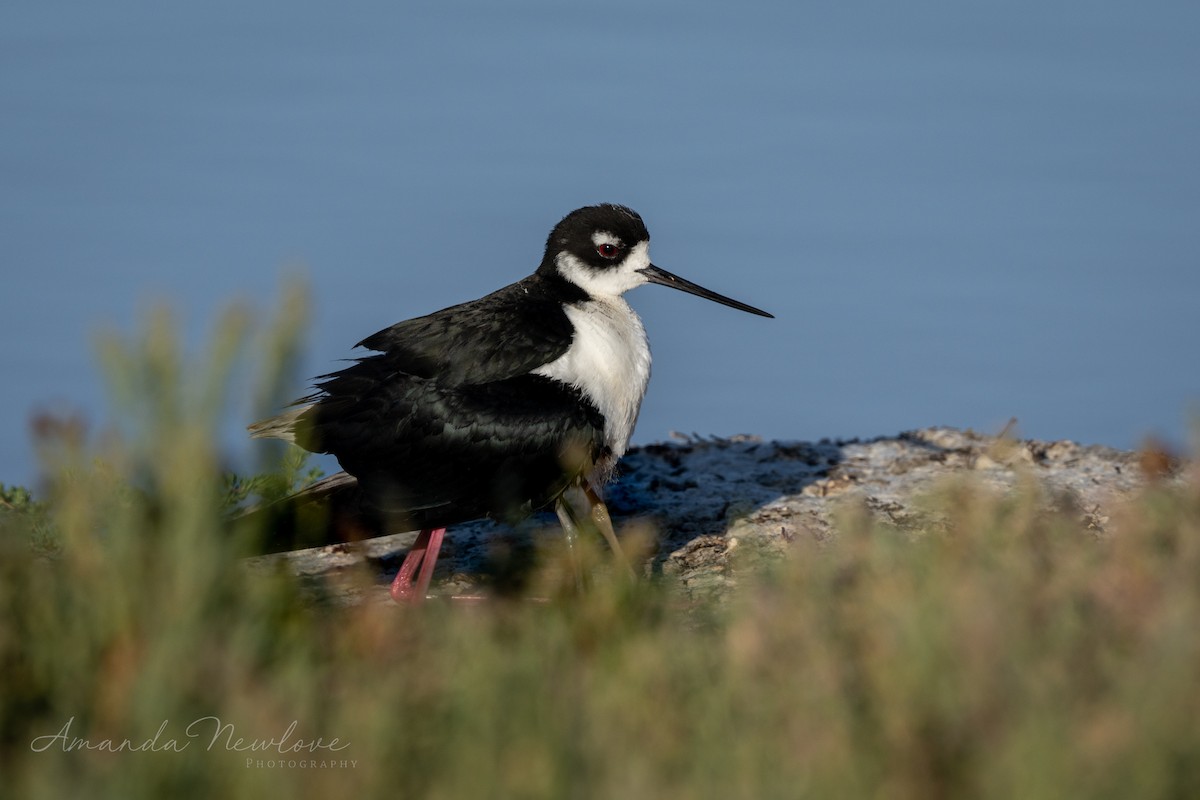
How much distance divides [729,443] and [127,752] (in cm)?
657

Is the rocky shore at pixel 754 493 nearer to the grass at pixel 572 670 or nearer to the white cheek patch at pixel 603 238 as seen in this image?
the white cheek patch at pixel 603 238

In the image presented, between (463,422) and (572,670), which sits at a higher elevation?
(463,422)

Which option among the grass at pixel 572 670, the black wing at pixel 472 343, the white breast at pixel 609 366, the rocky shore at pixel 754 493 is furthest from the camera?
the rocky shore at pixel 754 493

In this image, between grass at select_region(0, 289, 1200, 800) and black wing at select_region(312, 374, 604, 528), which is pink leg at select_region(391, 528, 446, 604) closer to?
black wing at select_region(312, 374, 604, 528)

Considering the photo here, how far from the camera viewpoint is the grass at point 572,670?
11.0 ft

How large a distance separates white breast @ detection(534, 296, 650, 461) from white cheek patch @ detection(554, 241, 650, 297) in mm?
250

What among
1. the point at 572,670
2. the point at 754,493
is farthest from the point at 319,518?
the point at 754,493

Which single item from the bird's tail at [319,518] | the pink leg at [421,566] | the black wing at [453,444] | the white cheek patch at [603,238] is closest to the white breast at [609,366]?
the black wing at [453,444]

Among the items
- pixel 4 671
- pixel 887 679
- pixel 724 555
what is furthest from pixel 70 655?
pixel 724 555

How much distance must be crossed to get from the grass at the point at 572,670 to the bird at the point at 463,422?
1814 mm

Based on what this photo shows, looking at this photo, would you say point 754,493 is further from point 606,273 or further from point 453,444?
point 453,444

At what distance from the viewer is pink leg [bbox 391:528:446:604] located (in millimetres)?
6855

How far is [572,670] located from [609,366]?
9.79 ft

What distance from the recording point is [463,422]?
6723 millimetres
